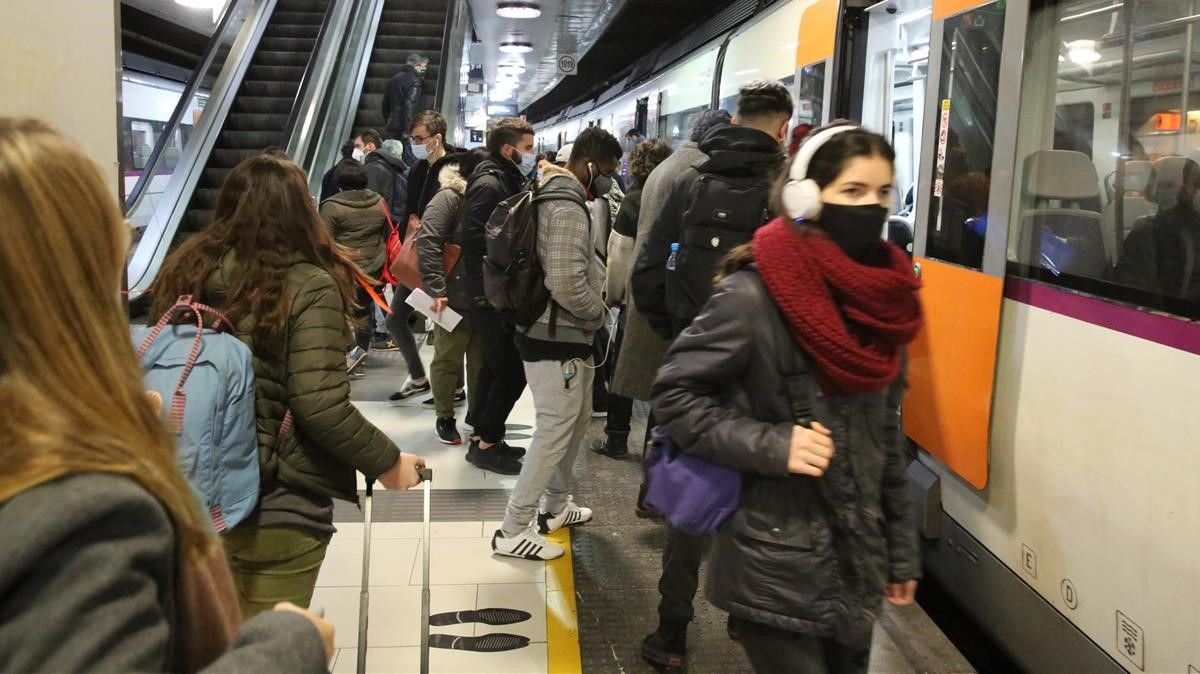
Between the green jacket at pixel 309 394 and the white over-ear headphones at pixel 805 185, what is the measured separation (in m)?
1.10

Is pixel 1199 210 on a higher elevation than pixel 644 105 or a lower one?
lower

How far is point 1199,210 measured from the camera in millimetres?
2342

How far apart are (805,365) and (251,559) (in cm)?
140

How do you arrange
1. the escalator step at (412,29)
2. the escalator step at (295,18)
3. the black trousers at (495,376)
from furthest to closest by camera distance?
the escalator step at (412,29), the escalator step at (295,18), the black trousers at (495,376)

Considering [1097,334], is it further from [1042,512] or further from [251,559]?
[251,559]

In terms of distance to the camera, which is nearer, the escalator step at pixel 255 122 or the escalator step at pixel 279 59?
the escalator step at pixel 255 122

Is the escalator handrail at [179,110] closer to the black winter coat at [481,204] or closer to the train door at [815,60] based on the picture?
the black winter coat at [481,204]

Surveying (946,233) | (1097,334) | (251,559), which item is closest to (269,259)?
(251,559)

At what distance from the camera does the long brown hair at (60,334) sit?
3.00ft

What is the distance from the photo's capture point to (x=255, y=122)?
1012cm

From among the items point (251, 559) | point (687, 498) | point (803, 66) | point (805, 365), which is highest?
point (803, 66)

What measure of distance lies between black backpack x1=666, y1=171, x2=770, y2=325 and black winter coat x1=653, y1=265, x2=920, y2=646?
131 cm

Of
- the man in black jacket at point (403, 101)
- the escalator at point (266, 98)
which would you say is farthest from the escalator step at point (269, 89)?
the man in black jacket at point (403, 101)

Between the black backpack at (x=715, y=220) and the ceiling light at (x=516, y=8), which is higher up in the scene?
the ceiling light at (x=516, y=8)
